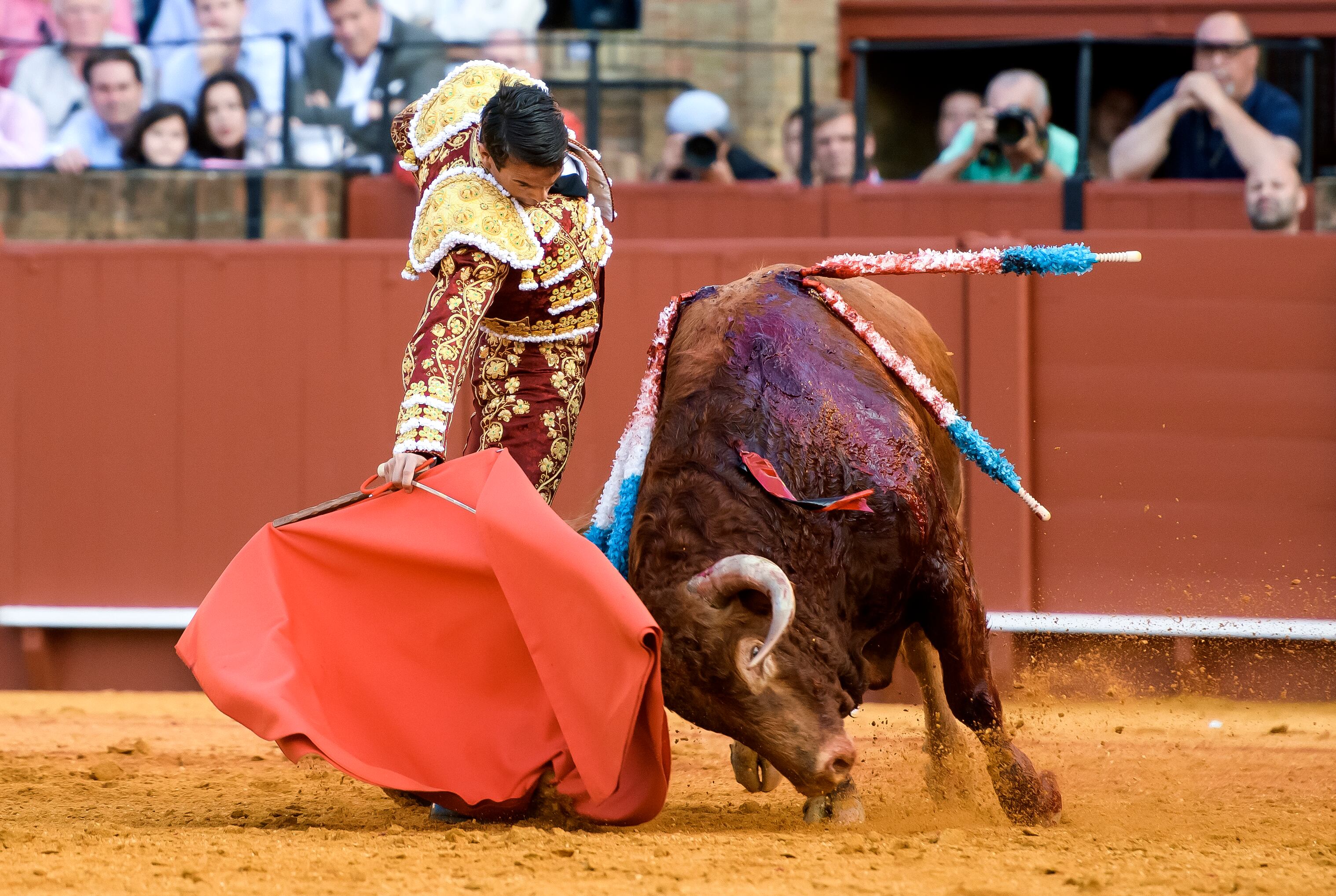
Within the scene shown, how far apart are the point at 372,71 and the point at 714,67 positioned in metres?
2.64

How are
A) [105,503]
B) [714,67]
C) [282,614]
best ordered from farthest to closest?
1. [714,67]
2. [105,503]
3. [282,614]

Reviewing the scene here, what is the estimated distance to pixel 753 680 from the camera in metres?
3.08

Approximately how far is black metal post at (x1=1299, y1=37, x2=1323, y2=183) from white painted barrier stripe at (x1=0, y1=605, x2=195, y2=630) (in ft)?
15.6

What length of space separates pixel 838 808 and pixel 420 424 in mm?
1233

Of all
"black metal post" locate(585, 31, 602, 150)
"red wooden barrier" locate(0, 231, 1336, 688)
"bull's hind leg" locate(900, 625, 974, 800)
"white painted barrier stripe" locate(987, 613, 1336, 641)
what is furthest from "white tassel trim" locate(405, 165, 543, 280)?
"black metal post" locate(585, 31, 602, 150)

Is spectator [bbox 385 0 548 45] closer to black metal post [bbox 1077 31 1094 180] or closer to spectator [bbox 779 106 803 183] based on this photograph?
spectator [bbox 779 106 803 183]

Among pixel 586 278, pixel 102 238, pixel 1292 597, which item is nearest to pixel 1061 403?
pixel 1292 597

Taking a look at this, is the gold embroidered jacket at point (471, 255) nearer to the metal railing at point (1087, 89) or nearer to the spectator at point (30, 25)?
the metal railing at point (1087, 89)

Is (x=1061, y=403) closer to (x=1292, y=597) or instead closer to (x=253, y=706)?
(x=1292, y=597)

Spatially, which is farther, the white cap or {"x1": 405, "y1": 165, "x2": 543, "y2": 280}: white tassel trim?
the white cap

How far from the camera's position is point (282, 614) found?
137 inches

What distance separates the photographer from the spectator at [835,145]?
7.19m

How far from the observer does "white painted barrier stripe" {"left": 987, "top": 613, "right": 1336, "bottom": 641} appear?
552cm

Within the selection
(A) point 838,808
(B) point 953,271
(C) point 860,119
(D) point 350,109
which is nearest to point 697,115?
(C) point 860,119
